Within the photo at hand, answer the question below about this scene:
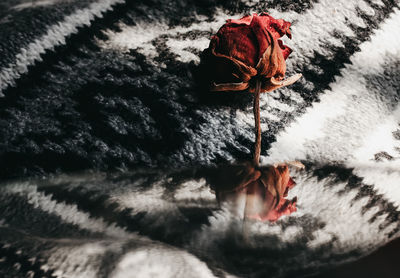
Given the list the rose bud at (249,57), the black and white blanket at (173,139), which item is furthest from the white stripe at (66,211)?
the rose bud at (249,57)

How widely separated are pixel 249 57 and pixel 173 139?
0.29ft

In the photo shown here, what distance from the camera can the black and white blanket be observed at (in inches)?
7.9

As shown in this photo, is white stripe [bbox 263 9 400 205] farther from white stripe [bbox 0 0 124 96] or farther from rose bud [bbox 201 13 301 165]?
white stripe [bbox 0 0 124 96]

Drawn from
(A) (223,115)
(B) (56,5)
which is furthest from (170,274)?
(B) (56,5)

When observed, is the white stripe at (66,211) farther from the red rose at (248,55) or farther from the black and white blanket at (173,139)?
the red rose at (248,55)

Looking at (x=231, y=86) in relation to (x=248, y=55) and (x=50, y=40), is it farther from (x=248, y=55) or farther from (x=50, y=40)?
(x=50, y=40)

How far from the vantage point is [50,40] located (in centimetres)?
34

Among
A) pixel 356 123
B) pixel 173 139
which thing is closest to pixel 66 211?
pixel 173 139

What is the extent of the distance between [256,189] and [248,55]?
3.9 inches

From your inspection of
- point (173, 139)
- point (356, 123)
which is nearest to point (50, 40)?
point (173, 139)

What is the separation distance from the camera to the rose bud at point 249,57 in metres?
0.28

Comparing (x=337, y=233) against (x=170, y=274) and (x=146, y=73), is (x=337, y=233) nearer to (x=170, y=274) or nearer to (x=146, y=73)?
(x=170, y=274)

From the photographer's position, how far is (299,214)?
23 centimetres

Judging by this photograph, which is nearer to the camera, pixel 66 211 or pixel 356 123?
pixel 66 211
